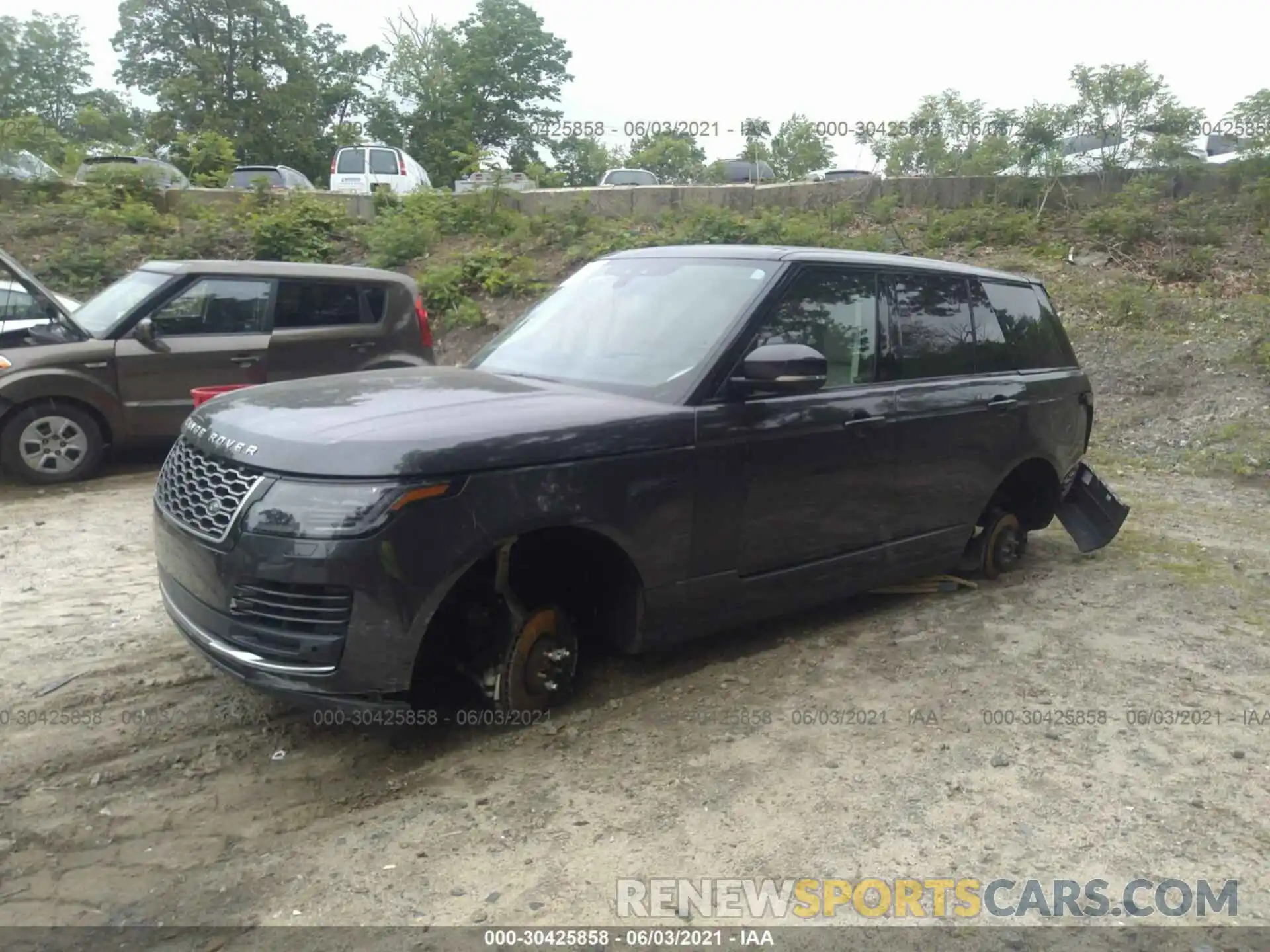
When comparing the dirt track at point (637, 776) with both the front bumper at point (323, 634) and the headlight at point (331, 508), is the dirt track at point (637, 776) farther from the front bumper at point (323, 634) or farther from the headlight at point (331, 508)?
the headlight at point (331, 508)

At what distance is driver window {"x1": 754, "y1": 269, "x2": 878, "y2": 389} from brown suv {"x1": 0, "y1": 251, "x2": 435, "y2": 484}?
5.25 metres

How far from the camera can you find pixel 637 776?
3.69 meters

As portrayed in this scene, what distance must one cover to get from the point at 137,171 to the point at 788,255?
14.4 meters

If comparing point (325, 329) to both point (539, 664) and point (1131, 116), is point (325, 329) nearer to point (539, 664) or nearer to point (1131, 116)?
point (539, 664)

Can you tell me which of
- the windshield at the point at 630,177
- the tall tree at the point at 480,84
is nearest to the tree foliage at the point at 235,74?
the tall tree at the point at 480,84

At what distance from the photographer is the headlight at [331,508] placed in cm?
333

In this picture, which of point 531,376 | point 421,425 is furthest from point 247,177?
point 421,425

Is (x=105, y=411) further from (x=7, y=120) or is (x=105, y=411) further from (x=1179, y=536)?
(x=7, y=120)

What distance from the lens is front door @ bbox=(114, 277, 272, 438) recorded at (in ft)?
27.1

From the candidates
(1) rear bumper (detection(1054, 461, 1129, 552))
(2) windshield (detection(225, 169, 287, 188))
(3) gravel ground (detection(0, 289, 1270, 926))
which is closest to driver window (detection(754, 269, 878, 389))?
(3) gravel ground (detection(0, 289, 1270, 926))

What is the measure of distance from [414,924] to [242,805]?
975mm

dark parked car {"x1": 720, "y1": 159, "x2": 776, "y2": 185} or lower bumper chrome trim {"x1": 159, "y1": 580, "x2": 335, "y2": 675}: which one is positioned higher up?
dark parked car {"x1": 720, "y1": 159, "x2": 776, "y2": 185}
